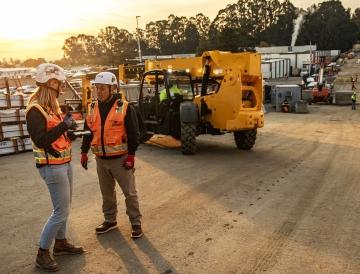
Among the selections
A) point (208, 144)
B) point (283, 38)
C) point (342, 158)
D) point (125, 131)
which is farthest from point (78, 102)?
point (283, 38)

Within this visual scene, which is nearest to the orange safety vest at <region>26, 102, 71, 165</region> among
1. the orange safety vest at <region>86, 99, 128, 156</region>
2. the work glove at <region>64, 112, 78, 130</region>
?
the work glove at <region>64, 112, 78, 130</region>

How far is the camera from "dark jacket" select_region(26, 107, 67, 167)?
405 cm

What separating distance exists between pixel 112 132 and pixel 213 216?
78.3 inches

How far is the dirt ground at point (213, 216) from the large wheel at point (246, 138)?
46 cm

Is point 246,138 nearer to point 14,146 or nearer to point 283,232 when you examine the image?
point 283,232

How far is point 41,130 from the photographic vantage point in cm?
407

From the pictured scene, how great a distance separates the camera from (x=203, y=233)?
5301 millimetres

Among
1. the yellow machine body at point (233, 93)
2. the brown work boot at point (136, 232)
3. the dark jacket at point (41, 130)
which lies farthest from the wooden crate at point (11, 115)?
the dark jacket at point (41, 130)

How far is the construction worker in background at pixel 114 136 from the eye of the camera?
4.97 metres

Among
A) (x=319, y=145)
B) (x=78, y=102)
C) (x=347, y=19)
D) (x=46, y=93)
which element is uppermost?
(x=347, y=19)

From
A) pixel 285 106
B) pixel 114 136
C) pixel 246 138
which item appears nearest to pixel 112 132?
pixel 114 136

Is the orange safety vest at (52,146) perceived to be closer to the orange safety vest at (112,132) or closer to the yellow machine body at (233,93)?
the orange safety vest at (112,132)

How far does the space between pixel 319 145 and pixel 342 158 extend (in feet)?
6.74

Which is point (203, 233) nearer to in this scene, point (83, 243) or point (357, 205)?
point (83, 243)
